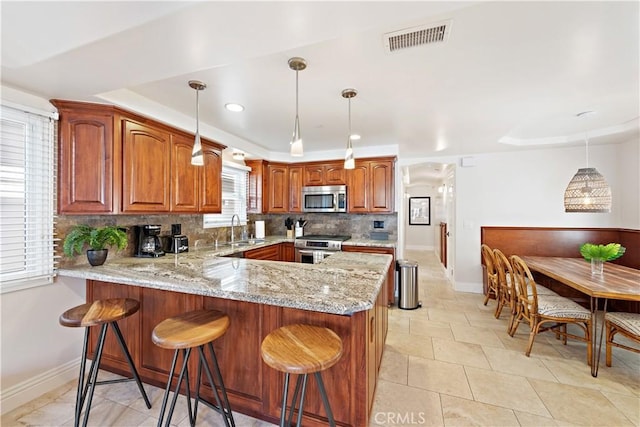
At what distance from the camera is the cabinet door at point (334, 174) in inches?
167

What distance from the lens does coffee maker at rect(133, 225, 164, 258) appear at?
2652 millimetres

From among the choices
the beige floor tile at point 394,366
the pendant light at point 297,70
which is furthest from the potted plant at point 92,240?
the beige floor tile at point 394,366

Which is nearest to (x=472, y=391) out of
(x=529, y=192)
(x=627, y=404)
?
(x=627, y=404)

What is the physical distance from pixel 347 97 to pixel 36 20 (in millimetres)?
1935

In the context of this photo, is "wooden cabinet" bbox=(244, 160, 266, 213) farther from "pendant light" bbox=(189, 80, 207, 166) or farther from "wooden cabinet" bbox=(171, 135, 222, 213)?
"pendant light" bbox=(189, 80, 207, 166)

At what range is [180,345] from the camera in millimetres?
1348

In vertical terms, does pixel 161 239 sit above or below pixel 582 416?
above

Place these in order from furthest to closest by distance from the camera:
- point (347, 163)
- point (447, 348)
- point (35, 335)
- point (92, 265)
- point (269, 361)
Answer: point (447, 348)
point (347, 163)
point (92, 265)
point (35, 335)
point (269, 361)

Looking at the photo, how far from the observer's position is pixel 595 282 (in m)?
2.41

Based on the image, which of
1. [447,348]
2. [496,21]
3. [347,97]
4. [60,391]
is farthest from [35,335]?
[496,21]

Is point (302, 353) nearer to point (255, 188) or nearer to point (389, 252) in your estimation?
point (389, 252)

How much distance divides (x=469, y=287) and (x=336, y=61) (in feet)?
14.4

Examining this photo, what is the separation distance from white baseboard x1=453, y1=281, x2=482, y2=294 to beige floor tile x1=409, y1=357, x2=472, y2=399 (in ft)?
8.29

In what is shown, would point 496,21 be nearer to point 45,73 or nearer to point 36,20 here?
point 36,20
